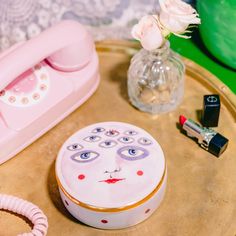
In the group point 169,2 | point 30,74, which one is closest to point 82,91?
point 30,74

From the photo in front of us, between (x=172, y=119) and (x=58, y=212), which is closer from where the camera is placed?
(x=58, y=212)

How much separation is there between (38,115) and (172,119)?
20 centimetres

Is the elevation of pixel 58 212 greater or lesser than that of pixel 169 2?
lesser

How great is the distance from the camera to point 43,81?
29.4 inches

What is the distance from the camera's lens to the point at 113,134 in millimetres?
670

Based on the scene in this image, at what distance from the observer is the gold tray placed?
0.63 metres

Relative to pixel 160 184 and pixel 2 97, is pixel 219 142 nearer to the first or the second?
pixel 160 184

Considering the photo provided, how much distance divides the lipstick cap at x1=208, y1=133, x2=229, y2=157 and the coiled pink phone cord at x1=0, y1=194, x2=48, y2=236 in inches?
9.8

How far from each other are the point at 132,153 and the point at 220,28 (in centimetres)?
26

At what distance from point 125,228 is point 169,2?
297 millimetres

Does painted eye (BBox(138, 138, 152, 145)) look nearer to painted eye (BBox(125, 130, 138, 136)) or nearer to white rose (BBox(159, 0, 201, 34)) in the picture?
painted eye (BBox(125, 130, 138, 136))

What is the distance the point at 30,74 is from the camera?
29.4 inches

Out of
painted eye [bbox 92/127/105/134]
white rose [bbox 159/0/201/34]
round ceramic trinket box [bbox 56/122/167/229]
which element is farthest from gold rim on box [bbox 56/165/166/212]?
white rose [bbox 159/0/201/34]

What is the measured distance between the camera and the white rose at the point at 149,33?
0.66 meters
